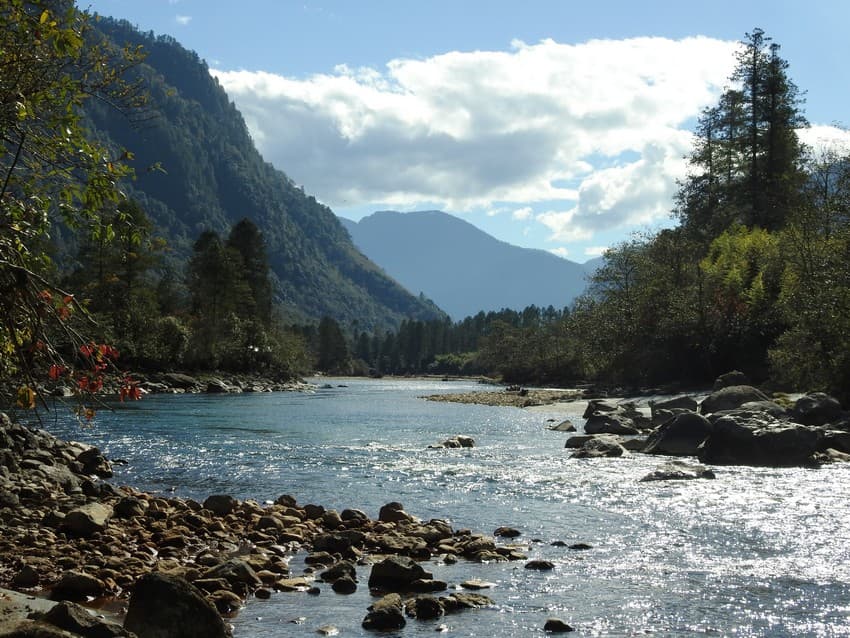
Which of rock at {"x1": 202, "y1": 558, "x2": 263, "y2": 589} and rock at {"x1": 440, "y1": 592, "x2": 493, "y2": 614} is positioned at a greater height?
rock at {"x1": 202, "y1": 558, "x2": 263, "y2": 589}

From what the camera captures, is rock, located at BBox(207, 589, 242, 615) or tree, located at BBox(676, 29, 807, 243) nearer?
rock, located at BBox(207, 589, 242, 615)

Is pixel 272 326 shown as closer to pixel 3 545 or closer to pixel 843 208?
pixel 843 208

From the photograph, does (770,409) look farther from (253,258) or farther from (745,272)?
(253,258)

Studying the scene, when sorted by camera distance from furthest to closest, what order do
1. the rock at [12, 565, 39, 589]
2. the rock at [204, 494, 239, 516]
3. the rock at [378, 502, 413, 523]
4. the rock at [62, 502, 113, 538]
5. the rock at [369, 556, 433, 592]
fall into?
the rock at [204, 494, 239, 516] < the rock at [378, 502, 413, 523] < the rock at [62, 502, 113, 538] < the rock at [369, 556, 433, 592] < the rock at [12, 565, 39, 589]

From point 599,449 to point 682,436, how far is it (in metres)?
3.03

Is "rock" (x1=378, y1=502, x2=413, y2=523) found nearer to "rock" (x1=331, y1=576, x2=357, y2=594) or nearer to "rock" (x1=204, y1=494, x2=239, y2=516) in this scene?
"rock" (x1=204, y1=494, x2=239, y2=516)

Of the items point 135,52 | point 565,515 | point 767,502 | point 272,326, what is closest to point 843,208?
point 767,502

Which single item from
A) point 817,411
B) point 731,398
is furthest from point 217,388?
point 817,411

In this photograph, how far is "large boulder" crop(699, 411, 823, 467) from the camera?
874 inches

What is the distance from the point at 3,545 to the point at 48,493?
4.25m

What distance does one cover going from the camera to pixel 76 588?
9977 millimetres

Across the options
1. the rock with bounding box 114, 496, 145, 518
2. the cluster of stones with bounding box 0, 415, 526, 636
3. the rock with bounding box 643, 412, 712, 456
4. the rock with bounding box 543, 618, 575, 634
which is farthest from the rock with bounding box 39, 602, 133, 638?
the rock with bounding box 643, 412, 712, 456

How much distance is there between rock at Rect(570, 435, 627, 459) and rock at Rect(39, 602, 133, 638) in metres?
19.7

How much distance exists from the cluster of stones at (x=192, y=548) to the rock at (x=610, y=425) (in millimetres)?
19932
